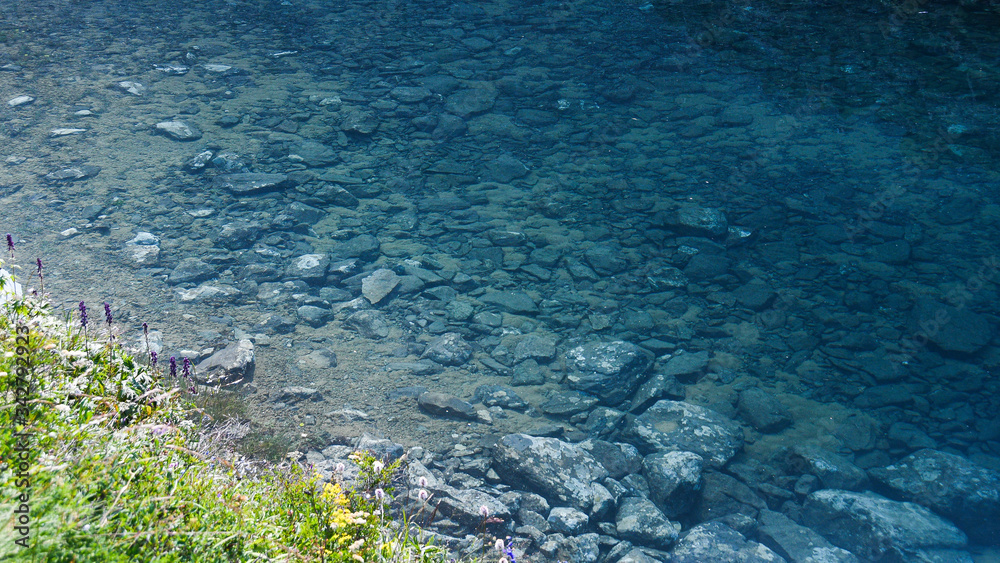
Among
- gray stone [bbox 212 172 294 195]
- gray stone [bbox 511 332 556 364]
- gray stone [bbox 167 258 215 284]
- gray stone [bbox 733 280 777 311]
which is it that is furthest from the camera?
gray stone [bbox 212 172 294 195]

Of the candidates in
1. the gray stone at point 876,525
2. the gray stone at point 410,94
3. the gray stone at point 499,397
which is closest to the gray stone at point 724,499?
the gray stone at point 876,525

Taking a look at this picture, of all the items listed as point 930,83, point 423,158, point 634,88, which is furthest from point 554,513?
point 930,83

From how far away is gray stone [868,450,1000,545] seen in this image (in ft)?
13.0

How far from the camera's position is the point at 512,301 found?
517cm

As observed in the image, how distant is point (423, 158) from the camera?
6836 millimetres

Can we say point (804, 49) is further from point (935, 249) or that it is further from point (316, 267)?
point (316, 267)

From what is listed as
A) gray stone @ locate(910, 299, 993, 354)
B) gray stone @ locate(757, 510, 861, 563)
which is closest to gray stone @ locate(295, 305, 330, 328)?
gray stone @ locate(757, 510, 861, 563)

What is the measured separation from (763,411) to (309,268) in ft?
12.3

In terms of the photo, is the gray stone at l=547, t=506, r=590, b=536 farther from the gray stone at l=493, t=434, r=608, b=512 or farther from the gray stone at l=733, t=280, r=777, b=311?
the gray stone at l=733, t=280, r=777, b=311

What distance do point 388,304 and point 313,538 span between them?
3.11m

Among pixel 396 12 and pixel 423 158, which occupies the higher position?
pixel 396 12

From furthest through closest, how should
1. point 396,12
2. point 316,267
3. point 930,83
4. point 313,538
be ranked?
point 396,12 < point 930,83 < point 316,267 < point 313,538

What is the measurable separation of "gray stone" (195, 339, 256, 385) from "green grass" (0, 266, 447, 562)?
145cm

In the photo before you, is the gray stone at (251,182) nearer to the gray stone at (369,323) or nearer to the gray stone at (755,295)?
the gray stone at (369,323)
